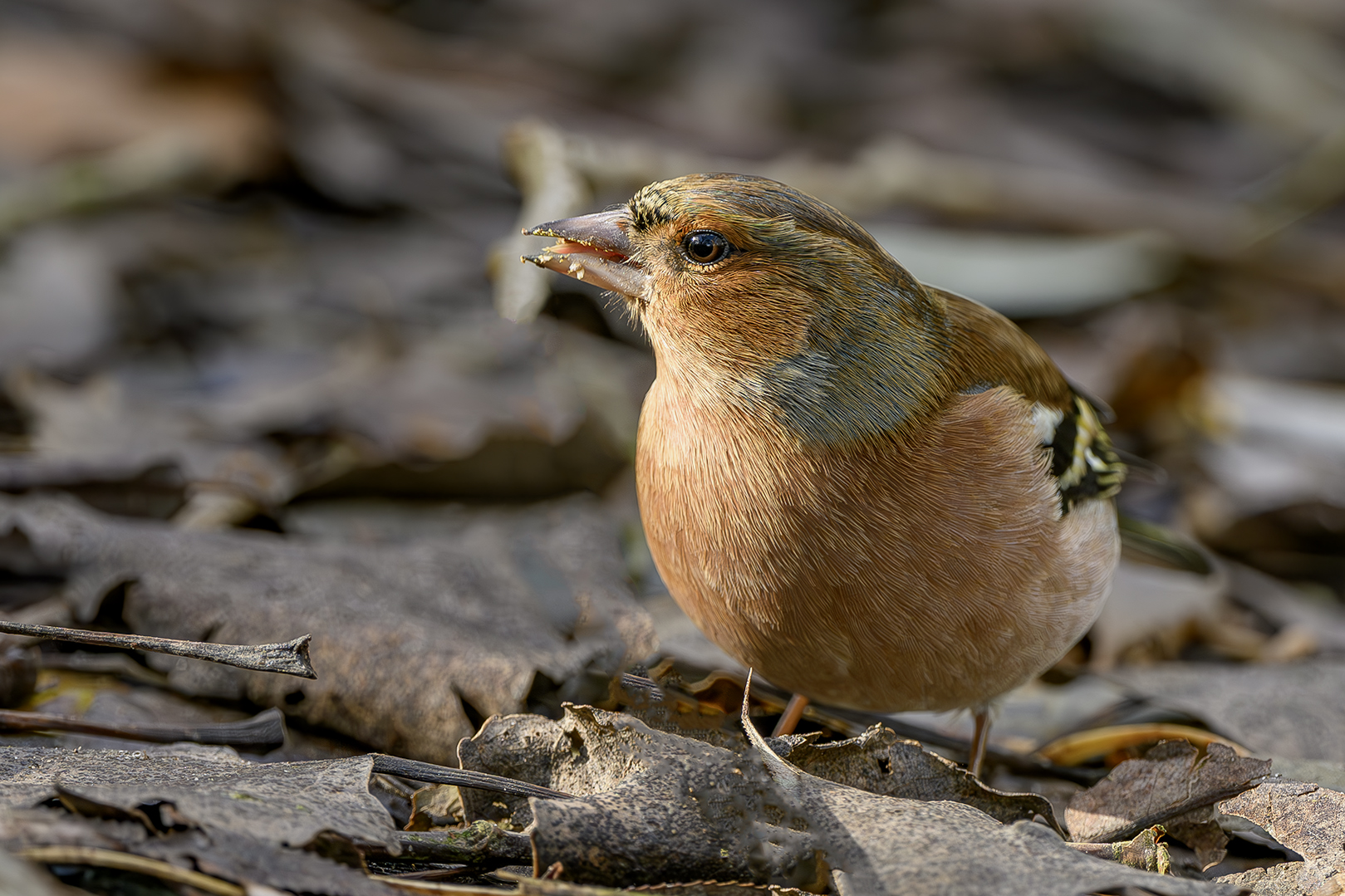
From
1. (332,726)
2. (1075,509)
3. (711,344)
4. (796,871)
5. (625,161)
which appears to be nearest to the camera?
(796,871)

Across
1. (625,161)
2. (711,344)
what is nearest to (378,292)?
(625,161)

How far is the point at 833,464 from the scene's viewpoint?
3.39 m

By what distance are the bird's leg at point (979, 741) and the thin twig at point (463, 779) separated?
1560mm

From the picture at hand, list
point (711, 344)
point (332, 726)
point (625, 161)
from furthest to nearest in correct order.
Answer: point (625, 161)
point (711, 344)
point (332, 726)

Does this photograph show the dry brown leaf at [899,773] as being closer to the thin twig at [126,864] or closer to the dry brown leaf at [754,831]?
the dry brown leaf at [754,831]

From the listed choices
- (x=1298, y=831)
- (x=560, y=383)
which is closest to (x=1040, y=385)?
(x=1298, y=831)

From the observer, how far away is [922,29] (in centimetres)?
1088

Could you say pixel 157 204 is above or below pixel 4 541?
above

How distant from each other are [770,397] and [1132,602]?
95.6 inches

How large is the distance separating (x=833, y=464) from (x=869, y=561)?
29cm

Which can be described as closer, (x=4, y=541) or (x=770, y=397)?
(x=770, y=397)

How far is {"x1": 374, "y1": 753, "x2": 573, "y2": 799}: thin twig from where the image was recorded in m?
2.63

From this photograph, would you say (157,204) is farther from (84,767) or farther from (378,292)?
(84,767)

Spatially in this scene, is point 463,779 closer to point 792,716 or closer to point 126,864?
point 126,864
